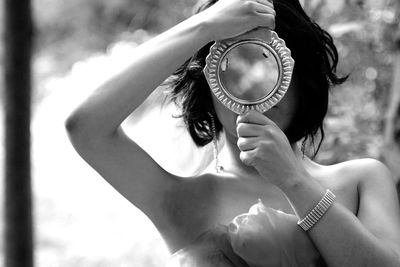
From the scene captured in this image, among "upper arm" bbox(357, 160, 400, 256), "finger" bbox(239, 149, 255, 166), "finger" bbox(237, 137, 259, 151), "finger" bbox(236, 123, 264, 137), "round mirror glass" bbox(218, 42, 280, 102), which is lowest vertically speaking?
"upper arm" bbox(357, 160, 400, 256)

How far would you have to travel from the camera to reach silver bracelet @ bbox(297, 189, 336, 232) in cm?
149

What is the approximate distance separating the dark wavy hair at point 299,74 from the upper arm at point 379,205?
7.0 inches

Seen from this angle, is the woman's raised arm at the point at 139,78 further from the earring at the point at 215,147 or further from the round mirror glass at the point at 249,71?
the earring at the point at 215,147

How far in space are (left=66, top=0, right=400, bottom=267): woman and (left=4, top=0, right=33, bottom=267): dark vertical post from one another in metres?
0.11

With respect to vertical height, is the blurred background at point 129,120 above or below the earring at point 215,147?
below

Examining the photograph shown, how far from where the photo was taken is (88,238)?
5.48m

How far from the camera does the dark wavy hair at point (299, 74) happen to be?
1.71 metres

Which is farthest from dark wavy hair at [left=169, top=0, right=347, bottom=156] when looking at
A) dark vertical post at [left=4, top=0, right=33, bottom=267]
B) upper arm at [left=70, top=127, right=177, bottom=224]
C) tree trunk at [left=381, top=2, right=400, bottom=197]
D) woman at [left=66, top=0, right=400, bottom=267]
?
tree trunk at [left=381, top=2, right=400, bottom=197]

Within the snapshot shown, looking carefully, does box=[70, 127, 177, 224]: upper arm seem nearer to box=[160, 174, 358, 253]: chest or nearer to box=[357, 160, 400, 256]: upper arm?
box=[160, 174, 358, 253]: chest

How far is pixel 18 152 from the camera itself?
154 cm

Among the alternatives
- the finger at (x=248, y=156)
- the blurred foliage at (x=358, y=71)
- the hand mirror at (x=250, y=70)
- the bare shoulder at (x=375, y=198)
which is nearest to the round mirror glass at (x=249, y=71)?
the hand mirror at (x=250, y=70)

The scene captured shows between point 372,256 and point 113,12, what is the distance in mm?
4415

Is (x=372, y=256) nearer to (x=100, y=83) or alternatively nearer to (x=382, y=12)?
(x=100, y=83)

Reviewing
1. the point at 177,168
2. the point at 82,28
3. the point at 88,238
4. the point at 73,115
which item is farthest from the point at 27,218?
the point at 82,28
